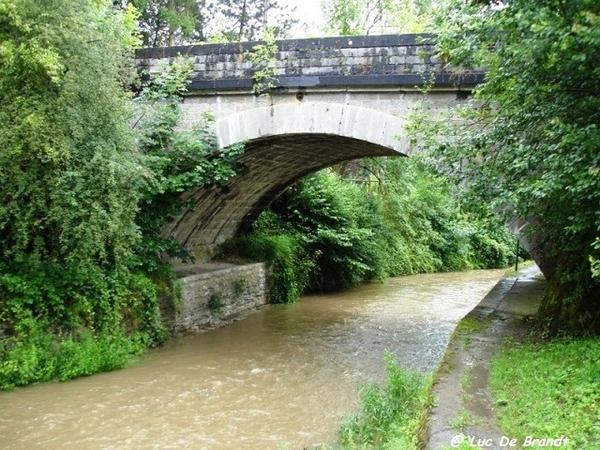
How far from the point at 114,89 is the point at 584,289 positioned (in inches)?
232

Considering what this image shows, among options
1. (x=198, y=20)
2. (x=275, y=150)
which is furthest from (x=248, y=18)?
(x=275, y=150)

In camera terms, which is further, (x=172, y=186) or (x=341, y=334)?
(x=341, y=334)

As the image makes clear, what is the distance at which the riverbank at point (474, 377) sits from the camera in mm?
3570

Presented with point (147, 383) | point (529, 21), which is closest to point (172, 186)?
point (147, 383)

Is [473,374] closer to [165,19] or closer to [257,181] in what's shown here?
[257,181]

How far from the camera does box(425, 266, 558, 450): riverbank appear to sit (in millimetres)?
3570

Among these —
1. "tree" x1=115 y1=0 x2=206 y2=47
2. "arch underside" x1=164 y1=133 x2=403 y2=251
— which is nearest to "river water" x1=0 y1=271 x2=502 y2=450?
"arch underside" x1=164 y1=133 x2=403 y2=251

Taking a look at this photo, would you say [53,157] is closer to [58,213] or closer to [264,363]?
[58,213]

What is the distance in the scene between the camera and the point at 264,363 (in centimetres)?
780

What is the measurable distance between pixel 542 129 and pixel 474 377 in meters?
2.37

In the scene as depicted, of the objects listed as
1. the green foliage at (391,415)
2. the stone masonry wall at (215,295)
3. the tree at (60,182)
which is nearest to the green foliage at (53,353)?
the tree at (60,182)

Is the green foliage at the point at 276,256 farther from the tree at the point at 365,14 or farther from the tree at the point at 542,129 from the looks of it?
the tree at the point at 365,14

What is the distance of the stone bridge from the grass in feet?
10.6

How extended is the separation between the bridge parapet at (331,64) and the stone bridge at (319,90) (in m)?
0.01
